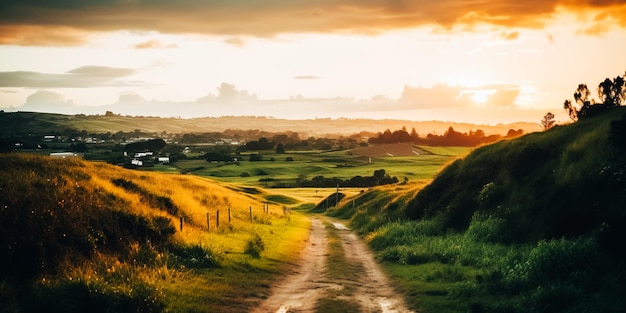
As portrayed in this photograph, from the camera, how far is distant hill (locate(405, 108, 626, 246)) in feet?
68.6

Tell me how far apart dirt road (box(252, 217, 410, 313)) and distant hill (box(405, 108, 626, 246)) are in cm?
750

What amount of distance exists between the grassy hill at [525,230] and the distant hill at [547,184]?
6cm

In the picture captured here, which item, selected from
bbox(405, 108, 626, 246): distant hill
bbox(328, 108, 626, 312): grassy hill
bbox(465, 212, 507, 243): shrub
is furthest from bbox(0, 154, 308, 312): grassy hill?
bbox(405, 108, 626, 246): distant hill

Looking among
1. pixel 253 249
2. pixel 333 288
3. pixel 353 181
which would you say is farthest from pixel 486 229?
pixel 353 181

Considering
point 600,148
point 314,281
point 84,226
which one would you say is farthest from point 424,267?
point 84,226

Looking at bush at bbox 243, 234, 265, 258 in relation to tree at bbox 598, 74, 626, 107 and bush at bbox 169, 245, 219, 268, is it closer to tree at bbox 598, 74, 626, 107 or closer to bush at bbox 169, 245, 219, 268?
bush at bbox 169, 245, 219, 268

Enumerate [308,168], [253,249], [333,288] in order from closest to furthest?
1. [333,288]
2. [253,249]
3. [308,168]

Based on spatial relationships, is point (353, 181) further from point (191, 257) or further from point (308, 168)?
point (191, 257)

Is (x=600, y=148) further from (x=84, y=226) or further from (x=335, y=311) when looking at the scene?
(x=84, y=226)

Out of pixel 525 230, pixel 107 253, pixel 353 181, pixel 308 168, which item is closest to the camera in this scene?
pixel 107 253

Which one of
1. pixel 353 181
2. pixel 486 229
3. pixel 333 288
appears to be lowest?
pixel 353 181

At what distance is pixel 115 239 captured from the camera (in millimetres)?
21672

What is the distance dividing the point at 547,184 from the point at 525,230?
3.33 meters

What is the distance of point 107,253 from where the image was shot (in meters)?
20.2
